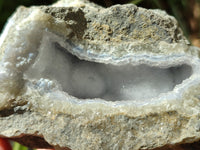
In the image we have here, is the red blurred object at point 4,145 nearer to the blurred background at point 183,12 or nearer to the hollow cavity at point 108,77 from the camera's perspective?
the hollow cavity at point 108,77

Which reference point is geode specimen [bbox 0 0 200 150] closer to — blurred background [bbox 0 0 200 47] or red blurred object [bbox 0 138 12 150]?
red blurred object [bbox 0 138 12 150]

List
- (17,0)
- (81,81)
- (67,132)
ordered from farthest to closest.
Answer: (17,0), (81,81), (67,132)

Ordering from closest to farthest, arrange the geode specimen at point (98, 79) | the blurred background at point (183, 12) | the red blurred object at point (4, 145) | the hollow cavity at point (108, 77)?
the geode specimen at point (98, 79) → the hollow cavity at point (108, 77) → the red blurred object at point (4, 145) → the blurred background at point (183, 12)

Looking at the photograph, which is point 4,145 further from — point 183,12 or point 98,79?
point 183,12

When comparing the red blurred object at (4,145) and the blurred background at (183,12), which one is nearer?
the red blurred object at (4,145)

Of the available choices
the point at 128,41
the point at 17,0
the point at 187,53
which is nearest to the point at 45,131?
the point at 128,41

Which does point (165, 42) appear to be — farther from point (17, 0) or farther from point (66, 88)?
point (17, 0)

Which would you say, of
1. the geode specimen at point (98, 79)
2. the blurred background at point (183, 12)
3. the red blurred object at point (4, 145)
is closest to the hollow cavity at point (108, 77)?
the geode specimen at point (98, 79)

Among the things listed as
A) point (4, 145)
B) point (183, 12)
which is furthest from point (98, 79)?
point (183, 12)
